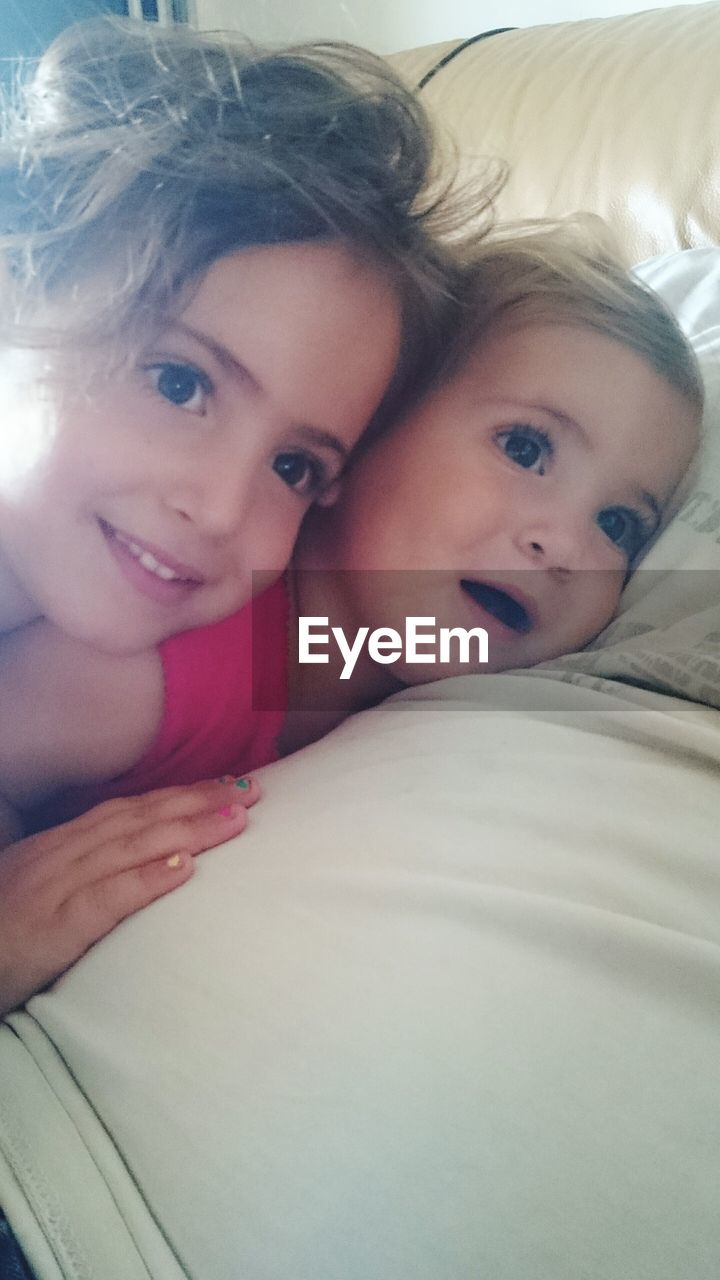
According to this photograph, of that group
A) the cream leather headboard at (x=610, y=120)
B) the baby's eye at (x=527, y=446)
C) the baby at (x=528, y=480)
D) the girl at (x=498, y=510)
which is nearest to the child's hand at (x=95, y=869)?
the girl at (x=498, y=510)

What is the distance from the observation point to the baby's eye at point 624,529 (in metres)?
0.68

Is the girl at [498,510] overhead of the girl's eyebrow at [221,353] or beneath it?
beneath

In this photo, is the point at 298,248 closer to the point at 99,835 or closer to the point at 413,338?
the point at 413,338

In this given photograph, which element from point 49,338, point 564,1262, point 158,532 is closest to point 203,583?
point 158,532

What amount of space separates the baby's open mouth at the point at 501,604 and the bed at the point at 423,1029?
0.56 feet

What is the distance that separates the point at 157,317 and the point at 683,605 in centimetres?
37

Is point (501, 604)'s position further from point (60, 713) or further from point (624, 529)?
point (60, 713)

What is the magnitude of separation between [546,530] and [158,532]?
0.28 m

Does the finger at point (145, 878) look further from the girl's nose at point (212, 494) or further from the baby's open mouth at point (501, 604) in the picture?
the baby's open mouth at point (501, 604)

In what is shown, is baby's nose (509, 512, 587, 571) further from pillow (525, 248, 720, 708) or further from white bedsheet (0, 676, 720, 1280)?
white bedsheet (0, 676, 720, 1280)

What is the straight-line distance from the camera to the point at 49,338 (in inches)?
20.2

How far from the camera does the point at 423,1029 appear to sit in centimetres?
30

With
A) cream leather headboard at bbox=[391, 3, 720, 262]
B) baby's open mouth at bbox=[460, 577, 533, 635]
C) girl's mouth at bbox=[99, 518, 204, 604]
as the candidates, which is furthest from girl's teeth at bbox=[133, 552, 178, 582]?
cream leather headboard at bbox=[391, 3, 720, 262]

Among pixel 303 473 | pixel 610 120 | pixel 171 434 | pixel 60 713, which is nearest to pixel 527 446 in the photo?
pixel 303 473
